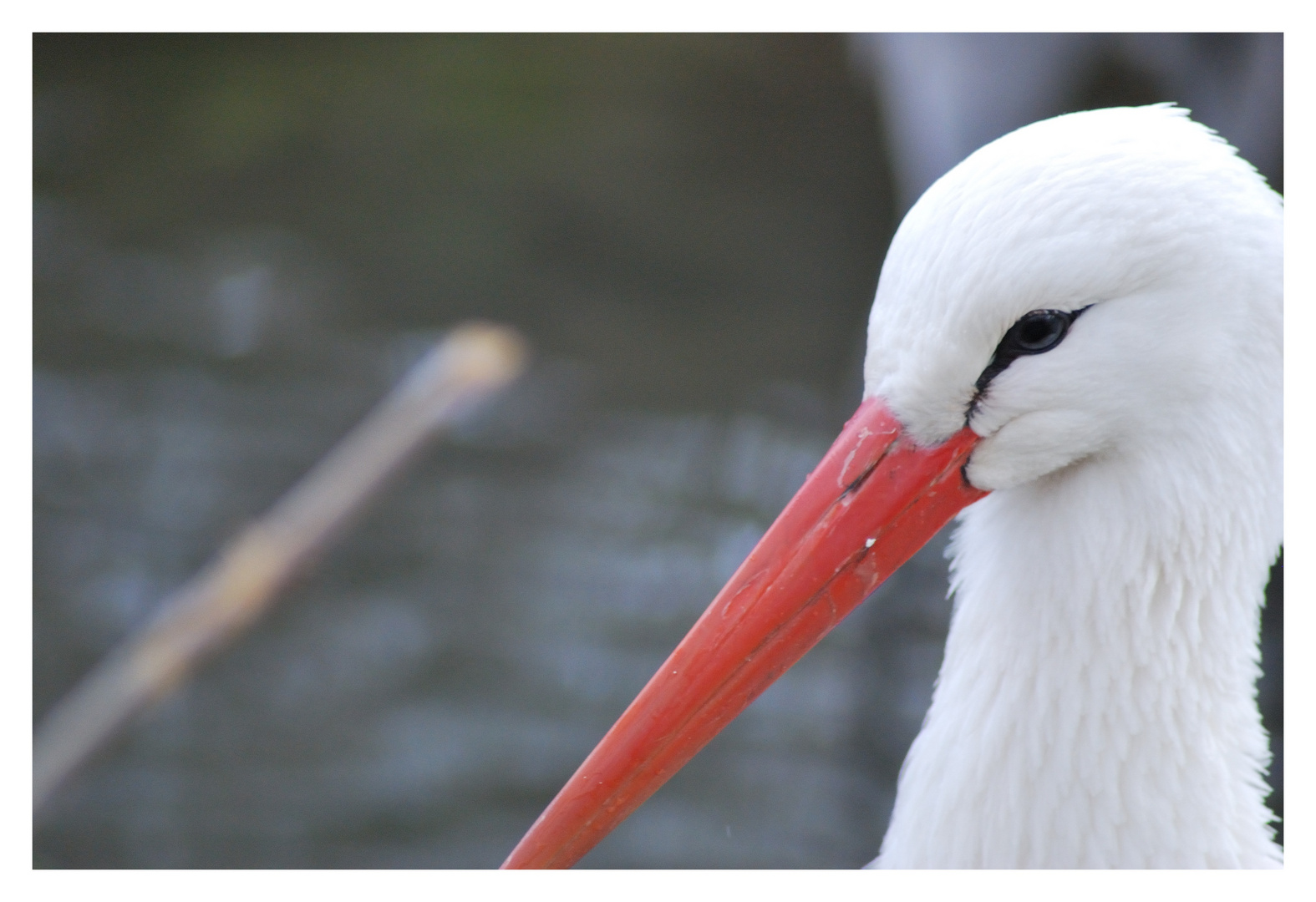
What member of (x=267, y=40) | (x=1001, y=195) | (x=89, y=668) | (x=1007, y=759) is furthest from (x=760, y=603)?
(x=89, y=668)

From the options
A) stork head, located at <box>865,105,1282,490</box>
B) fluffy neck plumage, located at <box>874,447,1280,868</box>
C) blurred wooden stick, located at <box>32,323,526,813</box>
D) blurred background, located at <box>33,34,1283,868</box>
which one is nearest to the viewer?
stork head, located at <box>865,105,1282,490</box>

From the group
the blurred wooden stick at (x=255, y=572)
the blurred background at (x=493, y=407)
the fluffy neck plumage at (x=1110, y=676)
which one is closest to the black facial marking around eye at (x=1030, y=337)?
the fluffy neck plumage at (x=1110, y=676)

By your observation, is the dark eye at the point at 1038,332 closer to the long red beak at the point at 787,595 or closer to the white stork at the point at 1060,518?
the white stork at the point at 1060,518

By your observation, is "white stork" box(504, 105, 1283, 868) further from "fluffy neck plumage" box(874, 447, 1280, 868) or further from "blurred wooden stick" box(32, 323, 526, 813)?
"blurred wooden stick" box(32, 323, 526, 813)

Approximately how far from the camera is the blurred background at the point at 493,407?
2.78 metres

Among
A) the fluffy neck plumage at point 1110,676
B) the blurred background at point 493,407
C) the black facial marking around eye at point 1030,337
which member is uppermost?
the blurred background at point 493,407

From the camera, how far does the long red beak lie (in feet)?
3.76

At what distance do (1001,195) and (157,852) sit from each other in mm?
2392

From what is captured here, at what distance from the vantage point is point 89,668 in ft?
9.69

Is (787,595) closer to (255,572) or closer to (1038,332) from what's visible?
(1038,332)

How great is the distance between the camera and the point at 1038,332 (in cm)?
106

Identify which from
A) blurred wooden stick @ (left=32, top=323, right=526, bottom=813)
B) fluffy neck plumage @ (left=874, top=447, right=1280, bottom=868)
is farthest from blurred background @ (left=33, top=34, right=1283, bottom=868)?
fluffy neck plumage @ (left=874, top=447, right=1280, bottom=868)

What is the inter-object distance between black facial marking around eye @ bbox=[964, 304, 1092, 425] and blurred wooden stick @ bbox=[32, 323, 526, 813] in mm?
703

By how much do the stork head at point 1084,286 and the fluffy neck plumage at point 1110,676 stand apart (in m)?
0.09
